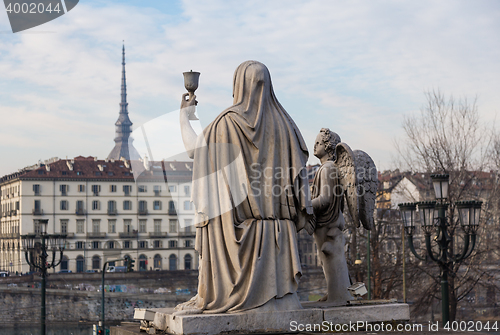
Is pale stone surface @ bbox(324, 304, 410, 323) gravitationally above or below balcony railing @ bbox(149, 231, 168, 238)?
below

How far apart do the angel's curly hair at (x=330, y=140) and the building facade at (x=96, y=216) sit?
3809 inches

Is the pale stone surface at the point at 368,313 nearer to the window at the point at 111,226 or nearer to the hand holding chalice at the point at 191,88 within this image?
the hand holding chalice at the point at 191,88

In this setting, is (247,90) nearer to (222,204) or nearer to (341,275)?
(222,204)

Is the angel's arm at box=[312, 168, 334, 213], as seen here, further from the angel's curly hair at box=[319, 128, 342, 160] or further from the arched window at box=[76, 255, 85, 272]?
the arched window at box=[76, 255, 85, 272]

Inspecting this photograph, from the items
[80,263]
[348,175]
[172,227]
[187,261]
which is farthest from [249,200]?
[80,263]

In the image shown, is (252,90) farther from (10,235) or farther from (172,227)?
(10,235)

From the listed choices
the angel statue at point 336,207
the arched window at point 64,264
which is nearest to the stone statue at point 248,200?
the angel statue at point 336,207

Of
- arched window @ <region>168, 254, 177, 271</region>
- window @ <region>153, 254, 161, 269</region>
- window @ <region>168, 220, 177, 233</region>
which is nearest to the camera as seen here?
arched window @ <region>168, 254, 177, 271</region>

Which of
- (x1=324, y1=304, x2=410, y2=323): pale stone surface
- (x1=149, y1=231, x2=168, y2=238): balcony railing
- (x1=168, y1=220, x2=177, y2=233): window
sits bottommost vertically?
(x1=324, y1=304, x2=410, y2=323): pale stone surface

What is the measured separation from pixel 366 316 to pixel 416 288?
2860 centimetres

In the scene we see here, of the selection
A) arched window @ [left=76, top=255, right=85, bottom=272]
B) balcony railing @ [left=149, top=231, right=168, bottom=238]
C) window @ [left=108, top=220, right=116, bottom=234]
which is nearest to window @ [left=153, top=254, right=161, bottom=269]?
balcony railing @ [left=149, top=231, right=168, bottom=238]

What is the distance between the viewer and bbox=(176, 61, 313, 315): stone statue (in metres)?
6.81

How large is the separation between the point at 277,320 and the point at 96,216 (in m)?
104

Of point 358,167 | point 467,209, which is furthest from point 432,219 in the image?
point 358,167
